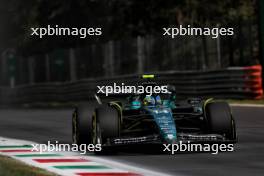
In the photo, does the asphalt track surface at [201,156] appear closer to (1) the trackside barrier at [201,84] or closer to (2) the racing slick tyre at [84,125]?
(2) the racing slick tyre at [84,125]

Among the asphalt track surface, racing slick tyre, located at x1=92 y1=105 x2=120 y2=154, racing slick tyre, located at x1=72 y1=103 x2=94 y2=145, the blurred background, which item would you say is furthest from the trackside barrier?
racing slick tyre, located at x1=92 y1=105 x2=120 y2=154

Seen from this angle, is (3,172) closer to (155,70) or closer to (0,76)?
(155,70)

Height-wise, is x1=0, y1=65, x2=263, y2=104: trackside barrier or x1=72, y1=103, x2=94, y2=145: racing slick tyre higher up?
x1=0, y1=65, x2=263, y2=104: trackside barrier

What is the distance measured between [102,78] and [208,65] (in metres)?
5.66

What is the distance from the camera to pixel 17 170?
1168cm

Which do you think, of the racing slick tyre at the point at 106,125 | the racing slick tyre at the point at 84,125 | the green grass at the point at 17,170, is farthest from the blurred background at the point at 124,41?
the green grass at the point at 17,170

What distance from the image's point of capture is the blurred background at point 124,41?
1334 inches

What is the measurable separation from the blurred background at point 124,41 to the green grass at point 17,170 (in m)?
17.6

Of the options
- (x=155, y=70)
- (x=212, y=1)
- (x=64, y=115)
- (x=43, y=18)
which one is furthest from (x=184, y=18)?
(x=64, y=115)

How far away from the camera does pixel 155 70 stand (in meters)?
37.9

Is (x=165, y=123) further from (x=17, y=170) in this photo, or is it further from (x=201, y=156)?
(x=17, y=170)

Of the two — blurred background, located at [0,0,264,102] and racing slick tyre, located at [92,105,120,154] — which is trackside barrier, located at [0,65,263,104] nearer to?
blurred background, located at [0,0,264,102]

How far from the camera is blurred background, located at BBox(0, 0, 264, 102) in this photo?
3388 cm

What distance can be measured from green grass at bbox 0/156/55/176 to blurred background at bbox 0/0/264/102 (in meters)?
17.6
